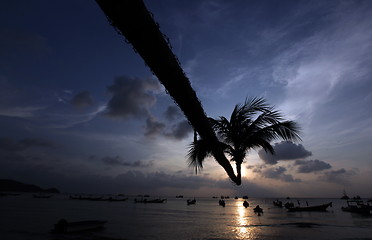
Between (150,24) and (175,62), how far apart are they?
0.51m

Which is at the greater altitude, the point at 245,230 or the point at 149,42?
the point at 149,42

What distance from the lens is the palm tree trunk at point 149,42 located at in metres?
1.55

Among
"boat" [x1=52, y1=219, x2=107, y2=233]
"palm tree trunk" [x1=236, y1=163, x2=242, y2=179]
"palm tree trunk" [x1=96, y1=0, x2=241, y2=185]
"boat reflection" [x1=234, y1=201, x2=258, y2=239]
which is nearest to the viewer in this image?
"palm tree trunk" [x1=96, y1=0, x2=241, y2=185]

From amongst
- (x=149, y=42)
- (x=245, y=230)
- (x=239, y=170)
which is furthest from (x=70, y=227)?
(x=149, y=42)

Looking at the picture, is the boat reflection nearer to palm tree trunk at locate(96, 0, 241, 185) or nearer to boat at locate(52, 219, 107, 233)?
boat at locate(52, 219, 107, 233)

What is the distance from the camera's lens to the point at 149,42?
1.83 m

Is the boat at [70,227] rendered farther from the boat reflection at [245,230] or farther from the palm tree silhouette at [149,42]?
the palm tree silhouette at [149,42]

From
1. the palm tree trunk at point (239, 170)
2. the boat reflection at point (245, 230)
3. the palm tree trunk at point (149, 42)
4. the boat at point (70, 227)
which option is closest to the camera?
the palm tree trunk at point (149, 42)

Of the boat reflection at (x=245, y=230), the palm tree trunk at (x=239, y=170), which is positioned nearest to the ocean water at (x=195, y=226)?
the boat reflection at (x=245, y=230)

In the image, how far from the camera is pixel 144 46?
6.17ft

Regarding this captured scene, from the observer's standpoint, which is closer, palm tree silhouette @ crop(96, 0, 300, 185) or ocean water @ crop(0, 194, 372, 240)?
palm tree silhouette @ crop(96, 0, 300, 185)

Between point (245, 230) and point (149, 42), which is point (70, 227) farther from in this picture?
point (149, 42)

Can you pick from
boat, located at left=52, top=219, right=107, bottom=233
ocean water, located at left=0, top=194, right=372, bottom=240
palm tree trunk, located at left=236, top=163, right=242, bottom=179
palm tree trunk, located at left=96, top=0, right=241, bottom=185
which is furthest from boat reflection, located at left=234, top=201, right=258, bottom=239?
palm tree trunk, located at left=96, top=0, right=241, bottom=185

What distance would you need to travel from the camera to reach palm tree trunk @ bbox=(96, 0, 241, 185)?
1.55 m
